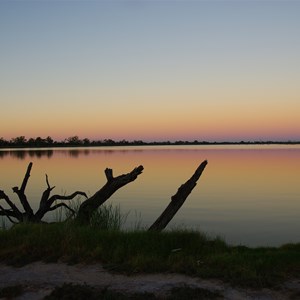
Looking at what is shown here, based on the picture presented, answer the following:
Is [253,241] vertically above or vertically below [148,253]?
below

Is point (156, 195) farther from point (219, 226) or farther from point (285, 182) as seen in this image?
point (285, 182)

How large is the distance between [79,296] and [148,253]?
2.38 m

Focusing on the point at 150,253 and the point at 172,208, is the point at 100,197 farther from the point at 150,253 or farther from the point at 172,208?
the point at 150,253

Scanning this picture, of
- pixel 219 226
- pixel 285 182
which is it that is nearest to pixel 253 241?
pixel 219 226

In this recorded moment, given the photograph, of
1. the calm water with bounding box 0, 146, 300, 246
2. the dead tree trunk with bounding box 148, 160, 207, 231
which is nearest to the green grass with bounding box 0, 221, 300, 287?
the dead tree trunk with bounding box 148, 160, 207, 231

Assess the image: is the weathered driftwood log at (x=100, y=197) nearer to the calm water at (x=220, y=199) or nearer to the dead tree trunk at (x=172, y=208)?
the dead tree trunk at (x=172, y=208)

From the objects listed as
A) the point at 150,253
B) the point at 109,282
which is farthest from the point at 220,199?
the point at 109,282

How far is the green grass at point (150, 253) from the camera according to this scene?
769 cm

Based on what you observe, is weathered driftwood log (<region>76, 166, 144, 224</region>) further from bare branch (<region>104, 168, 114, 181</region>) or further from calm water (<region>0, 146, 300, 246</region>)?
calm water (<region>0, 146, 300, 246</region>)

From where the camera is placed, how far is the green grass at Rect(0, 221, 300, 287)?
7691 millimetres

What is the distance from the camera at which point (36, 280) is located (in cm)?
749

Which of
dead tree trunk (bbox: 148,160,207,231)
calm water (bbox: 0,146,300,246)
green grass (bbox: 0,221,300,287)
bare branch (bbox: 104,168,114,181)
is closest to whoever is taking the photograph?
green grass (bbox: 0,221,300,287)

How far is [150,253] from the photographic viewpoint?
868cm

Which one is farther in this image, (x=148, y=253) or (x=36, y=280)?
(x=148, y=253)
